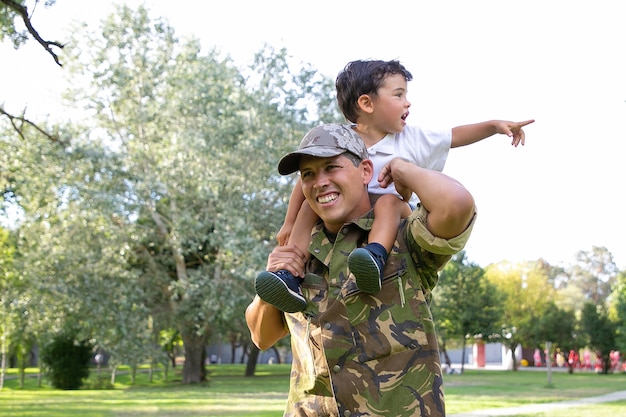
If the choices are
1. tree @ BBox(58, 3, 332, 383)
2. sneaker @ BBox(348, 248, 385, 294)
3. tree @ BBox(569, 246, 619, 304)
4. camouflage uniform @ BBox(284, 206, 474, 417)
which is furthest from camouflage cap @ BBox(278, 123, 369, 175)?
tree @ BBox(569, 246, 619, 304)

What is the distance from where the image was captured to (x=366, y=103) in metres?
3.23

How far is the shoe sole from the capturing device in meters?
2.46

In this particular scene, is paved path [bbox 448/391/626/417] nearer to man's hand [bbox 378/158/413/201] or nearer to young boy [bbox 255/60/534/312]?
young boy [bbox 255/60/534/312]

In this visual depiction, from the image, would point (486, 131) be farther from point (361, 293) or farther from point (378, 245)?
point (361, 293)

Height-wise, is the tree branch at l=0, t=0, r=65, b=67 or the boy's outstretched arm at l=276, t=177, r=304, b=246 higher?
the tree branch at l=0, t=0, r=65, b=67

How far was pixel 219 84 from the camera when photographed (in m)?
23.6

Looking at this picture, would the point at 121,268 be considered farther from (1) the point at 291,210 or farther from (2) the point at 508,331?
(2) the point at 508,331

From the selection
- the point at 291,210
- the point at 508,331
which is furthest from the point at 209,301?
the point at 508,331

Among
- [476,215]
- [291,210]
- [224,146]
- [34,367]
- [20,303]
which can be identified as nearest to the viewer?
Answer: [476,215]

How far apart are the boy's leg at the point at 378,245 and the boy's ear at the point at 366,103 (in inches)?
21.4

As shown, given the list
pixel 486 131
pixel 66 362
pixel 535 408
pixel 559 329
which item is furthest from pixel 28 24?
pixel 559 329

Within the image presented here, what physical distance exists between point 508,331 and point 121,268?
30.3m

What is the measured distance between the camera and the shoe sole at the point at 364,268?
2.46 metres

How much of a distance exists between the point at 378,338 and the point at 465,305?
137 ft
